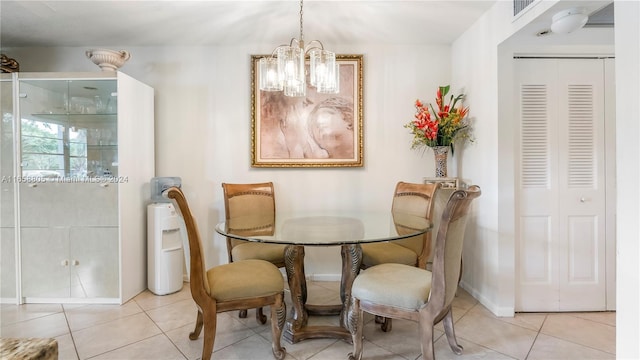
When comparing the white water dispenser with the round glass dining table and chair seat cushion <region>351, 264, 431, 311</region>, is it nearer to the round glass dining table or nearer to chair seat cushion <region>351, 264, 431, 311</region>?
the round glass dining table

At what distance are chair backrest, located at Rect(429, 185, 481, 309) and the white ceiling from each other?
1.66 metres

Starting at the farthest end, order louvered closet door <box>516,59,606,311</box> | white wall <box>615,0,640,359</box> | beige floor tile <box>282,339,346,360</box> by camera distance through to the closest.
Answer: louvered closet door <box>516,59,606,311</box> < beige floor tile <box>282,339,346,360</box> < white wall <box>615,0,640,359</box>

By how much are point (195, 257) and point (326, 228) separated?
2.58ft

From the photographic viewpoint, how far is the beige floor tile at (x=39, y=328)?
2.02 m

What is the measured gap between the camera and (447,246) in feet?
4.76

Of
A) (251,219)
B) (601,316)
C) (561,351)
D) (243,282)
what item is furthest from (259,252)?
(601,316)

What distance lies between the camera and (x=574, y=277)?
2.28m

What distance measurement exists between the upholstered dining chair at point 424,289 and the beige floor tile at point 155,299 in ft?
5.64

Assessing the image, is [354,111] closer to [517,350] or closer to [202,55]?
[202,55]

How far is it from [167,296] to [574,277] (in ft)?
11.3

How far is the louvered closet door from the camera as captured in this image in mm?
2236

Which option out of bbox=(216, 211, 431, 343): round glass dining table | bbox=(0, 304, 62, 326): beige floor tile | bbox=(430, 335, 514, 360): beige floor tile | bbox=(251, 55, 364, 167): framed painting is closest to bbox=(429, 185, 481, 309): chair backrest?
bbox=(216, 211, 431, 343): round glass dining table

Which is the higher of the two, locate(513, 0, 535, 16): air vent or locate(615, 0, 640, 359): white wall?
locate(513, 0, 535, 16): air vent

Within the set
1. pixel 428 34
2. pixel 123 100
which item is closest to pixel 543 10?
pixel 428 34
